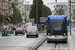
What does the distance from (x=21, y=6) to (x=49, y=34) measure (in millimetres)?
155357

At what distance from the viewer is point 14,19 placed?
112 m

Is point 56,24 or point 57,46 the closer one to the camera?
point 57,46

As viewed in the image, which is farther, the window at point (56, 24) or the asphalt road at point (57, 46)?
the window at point (56, 24)

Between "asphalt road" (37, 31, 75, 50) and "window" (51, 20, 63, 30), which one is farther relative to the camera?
"window" (51, 20, 63, 30)

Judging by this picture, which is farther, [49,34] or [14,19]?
[14,19]

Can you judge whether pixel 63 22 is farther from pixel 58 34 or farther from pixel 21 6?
pixel 21 6

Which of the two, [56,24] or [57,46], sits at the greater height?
[56,24]

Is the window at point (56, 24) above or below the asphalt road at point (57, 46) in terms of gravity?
above

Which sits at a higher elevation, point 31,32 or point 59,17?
point 59,17

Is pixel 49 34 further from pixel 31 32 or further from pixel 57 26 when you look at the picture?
pixel 31 32

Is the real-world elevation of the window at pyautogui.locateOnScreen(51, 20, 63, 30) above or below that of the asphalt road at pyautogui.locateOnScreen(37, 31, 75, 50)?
above

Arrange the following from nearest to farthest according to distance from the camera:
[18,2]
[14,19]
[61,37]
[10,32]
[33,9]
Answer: [61,37]
[10,32]
[33,9]
[14,19]
[18,2]

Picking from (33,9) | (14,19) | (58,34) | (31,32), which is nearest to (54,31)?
(58,34)

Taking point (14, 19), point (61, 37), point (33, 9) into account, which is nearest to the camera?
point (61, 37)
